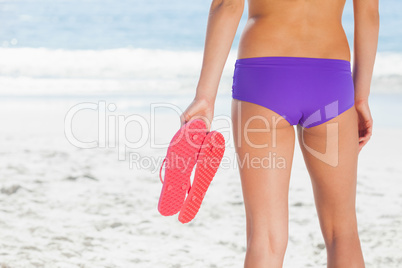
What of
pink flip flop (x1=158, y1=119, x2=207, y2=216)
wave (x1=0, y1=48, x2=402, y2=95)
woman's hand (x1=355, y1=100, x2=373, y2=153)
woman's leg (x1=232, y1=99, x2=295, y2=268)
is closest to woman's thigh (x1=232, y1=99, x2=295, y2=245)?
woman's leg (x1=232, y1=99, x2=295, y2=268)

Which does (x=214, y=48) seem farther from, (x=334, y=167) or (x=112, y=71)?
(x=112, y=71)

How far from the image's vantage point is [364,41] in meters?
1.67

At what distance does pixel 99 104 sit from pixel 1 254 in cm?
507

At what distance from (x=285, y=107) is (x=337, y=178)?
0.28m

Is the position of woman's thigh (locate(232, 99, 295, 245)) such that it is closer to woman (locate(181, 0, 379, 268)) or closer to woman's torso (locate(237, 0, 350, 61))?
woman (locate(181, 0, 379, 268))

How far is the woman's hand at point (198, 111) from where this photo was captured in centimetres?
159

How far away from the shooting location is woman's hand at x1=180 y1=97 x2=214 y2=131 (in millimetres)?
1587

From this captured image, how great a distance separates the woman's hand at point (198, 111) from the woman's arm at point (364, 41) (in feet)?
1.65

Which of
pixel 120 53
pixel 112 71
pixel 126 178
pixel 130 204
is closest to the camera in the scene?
pixel 130 204

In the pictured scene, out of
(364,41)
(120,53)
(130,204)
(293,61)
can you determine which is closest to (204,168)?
(293,61)

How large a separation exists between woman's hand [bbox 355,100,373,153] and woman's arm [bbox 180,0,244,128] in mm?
484

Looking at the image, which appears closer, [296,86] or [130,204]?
[296,86]

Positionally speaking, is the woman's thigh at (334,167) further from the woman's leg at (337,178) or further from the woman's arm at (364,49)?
the woman's arm at (364,49)

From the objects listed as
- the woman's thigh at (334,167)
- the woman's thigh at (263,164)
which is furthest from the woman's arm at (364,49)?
the woman's thigh at (263,164)
